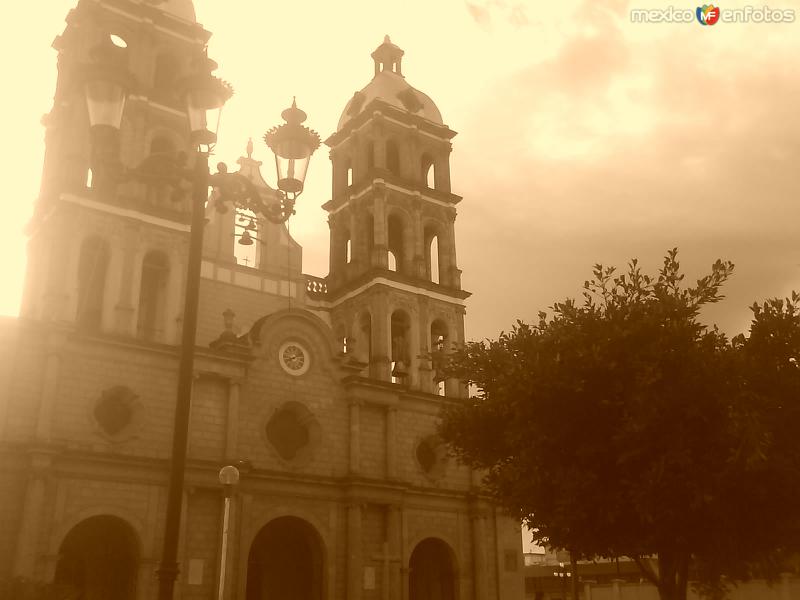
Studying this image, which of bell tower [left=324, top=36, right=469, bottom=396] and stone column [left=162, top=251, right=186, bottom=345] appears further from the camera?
bell tower [left=324, top=36, right=469, bottom=396]

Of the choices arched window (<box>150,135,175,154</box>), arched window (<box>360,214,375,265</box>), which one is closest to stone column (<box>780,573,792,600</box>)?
arched window (<box>360,214,375,265</box>)

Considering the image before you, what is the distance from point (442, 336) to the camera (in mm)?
36844

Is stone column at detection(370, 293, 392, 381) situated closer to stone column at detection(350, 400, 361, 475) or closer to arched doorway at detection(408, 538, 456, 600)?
stone column at detection(350, 400, 361, 475)

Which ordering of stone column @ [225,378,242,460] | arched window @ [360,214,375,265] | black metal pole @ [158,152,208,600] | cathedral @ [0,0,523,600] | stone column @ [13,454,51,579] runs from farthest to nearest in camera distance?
1. arched window @ [360,214,375,265]
2. stone column @ [225,378,242,460]
3. cathedral @ [0,0,523,600]
4. stone column @ [13,454,51,579]
5. black metal pole @ [158,152,208,600]

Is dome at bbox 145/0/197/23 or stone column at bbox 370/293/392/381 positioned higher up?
dome at bbox 145/0/197/23

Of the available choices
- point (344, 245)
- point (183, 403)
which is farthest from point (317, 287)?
point (183, 403)

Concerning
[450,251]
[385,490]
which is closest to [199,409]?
[385,490]

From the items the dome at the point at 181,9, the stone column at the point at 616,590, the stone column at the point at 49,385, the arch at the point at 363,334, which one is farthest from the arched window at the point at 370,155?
the stone column at the point at 616,590

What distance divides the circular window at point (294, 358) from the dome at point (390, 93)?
578 inches

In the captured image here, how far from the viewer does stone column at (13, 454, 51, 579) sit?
72.1 feet

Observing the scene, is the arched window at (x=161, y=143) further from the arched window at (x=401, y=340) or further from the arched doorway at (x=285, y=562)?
the arched doorway at (x=285, y=562)

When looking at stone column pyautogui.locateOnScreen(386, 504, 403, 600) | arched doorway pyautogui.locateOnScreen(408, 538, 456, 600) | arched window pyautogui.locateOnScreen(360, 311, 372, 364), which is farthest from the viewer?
arched window pyautogui.locateOnScreen(360, 311, 372, 364)

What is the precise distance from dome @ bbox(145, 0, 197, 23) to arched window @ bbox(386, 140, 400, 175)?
10.3m

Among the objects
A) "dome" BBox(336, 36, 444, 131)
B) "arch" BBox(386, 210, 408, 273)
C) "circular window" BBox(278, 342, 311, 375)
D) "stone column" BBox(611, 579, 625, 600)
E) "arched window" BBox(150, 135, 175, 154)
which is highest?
"dome" BBox(336, 36, 444, 131)
